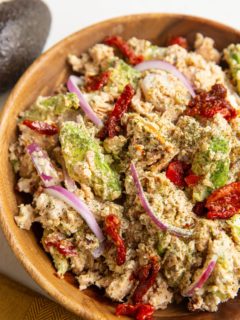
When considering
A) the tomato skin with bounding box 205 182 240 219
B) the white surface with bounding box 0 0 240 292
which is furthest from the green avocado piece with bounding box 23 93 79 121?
the white surface with bounding box 0 0 240 292

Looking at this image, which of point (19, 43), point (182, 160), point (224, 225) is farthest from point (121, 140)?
point (19, 43)

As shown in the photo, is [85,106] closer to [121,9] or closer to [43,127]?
[43,127]

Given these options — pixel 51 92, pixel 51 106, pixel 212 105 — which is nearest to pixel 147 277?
pixel 212 105

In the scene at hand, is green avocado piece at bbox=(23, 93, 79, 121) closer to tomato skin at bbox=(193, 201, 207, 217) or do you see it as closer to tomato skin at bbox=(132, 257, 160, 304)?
tomato skin at bbox=(193, 201, 207, 217)

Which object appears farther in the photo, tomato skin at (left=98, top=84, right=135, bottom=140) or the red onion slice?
tomato skin at (left=98, top=84, right=135, bottom=140)

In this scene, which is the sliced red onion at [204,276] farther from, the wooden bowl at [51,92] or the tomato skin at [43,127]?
the tomato skin at [43,127]

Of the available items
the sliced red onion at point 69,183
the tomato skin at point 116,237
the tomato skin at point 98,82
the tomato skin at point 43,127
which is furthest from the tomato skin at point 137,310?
the tomato skin at point 98,82
